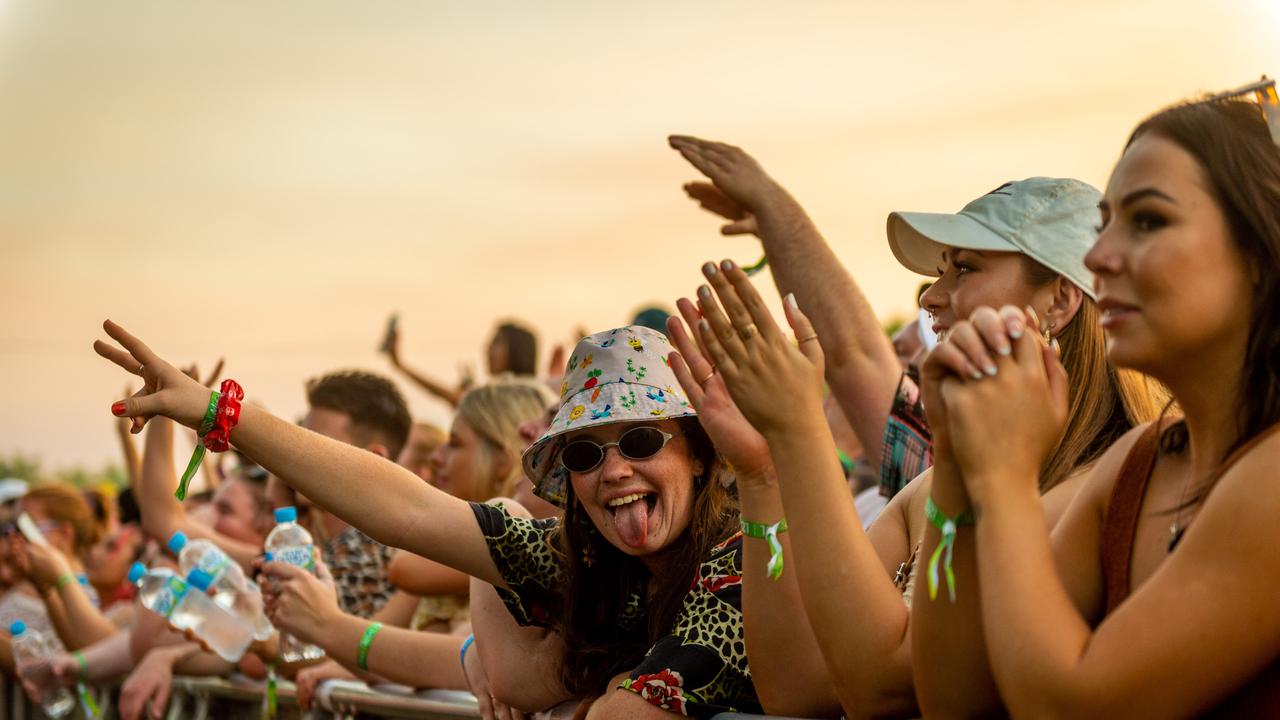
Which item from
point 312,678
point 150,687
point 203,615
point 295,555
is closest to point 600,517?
point 295,555

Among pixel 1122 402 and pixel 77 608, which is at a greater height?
pixel 1122 402

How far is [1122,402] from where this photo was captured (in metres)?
3.20

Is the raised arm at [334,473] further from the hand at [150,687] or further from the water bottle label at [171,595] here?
the hand at [150,687]

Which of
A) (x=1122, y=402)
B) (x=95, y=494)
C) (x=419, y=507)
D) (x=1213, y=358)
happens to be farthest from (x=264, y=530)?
(x=1213, y=358)

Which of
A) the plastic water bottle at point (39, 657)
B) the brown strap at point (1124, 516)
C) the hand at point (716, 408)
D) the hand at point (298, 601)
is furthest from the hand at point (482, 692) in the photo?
the plastic water bottle at point (39, 657)

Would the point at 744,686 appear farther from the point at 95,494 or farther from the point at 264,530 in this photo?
the point at 95,494

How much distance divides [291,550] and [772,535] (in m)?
3.16

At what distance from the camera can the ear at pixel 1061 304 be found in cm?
334

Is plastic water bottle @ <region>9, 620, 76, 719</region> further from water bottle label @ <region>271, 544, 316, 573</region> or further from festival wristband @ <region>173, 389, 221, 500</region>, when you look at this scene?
festival wristband @ <region>173, 389, 221, 500</region>

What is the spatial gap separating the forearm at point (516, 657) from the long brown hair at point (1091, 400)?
5.44ft

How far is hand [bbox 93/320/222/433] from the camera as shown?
A: 12.5ft

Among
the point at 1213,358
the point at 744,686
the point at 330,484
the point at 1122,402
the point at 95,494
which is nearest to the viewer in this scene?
the point at 1213,358

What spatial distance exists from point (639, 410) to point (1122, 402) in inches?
50.4

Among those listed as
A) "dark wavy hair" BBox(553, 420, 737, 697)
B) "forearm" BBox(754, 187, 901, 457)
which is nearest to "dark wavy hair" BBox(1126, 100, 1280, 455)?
"dark wavy hair" BBox(553, 420, 737, 697)
